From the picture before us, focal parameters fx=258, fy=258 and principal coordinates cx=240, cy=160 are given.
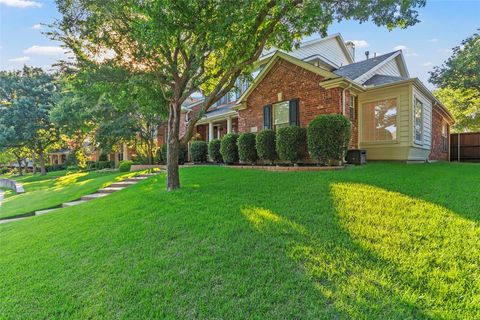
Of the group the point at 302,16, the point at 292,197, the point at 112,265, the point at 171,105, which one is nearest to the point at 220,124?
the point at 171,105

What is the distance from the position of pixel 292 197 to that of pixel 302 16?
450 centimetres

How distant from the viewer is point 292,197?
5.27 meters

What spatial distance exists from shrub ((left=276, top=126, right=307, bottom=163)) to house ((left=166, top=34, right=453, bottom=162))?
0.92 meters

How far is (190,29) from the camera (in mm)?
6016

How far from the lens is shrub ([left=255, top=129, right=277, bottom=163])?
10.4 metres

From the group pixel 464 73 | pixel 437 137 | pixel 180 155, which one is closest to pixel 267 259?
pixel 180 155

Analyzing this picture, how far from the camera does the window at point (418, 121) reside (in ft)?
33.9

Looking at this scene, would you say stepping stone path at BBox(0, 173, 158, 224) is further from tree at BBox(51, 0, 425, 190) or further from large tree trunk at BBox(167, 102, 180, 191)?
tree at BBox(51, 0, 425, 190)

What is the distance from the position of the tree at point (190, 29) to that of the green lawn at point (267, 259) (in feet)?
10.3

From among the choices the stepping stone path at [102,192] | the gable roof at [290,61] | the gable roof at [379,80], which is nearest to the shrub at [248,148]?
the gable roof at [290,61]

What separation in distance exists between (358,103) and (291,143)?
3.71 meters

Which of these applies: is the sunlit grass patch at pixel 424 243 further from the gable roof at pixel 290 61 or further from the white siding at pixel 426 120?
the white siding at pixel 426 120

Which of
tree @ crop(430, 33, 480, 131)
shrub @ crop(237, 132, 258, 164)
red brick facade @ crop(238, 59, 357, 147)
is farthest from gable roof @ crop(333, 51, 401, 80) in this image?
tree @ crop(430, 33, 480, 131)

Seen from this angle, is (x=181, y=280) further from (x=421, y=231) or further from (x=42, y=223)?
(x=42, y=223)
